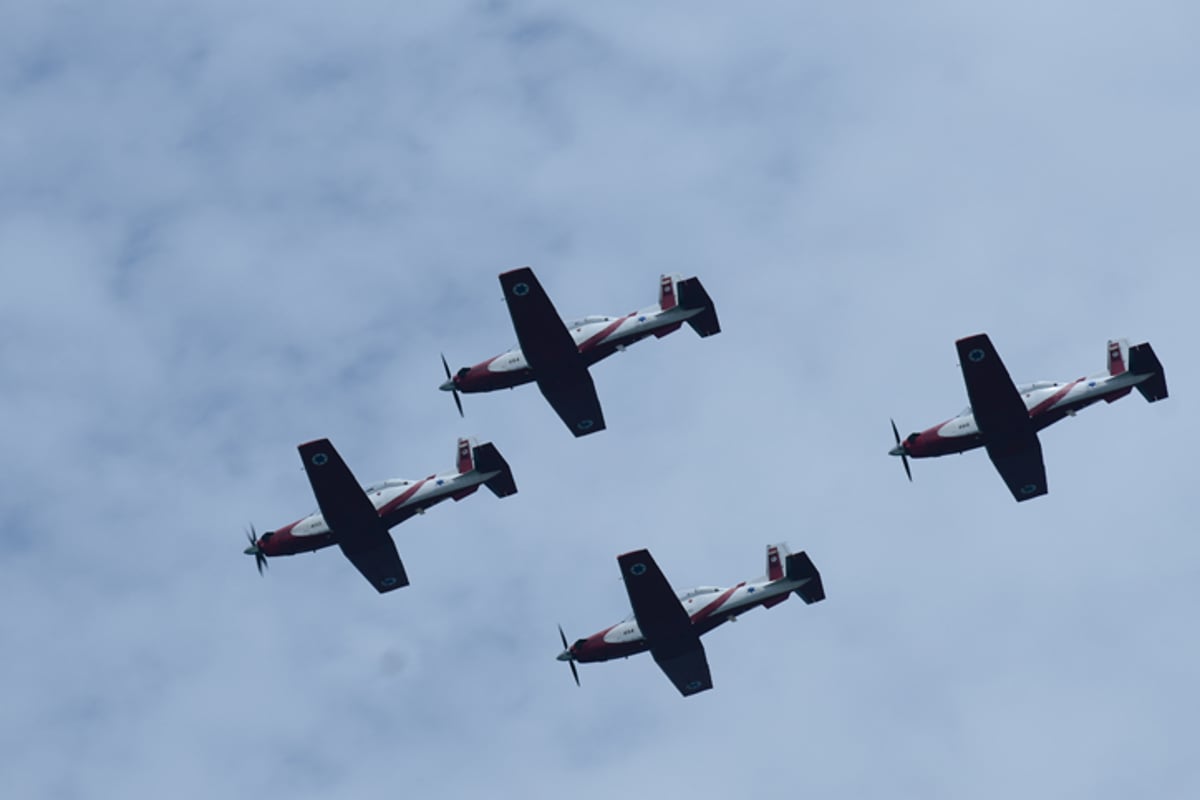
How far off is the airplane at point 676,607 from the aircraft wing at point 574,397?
8738 millimetres

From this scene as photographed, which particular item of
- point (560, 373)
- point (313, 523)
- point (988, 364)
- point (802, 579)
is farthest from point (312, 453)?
point (988, 364)

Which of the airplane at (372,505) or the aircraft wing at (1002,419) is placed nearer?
the aircraft wing at (1002,419)

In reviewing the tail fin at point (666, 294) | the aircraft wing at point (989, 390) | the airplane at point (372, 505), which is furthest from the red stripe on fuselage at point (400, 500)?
the aircraft wing at point (989, 390)

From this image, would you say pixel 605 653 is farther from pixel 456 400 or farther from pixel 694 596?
pixel 456 400

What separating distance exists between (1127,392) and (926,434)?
28.6 ft

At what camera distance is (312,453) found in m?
111

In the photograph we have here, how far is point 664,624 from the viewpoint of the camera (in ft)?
371

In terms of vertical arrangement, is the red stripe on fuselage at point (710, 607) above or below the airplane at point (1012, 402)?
below

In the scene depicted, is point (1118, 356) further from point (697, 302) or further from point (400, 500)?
point (400, 500)

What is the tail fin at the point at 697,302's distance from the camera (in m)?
113

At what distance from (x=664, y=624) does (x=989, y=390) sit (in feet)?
56.7

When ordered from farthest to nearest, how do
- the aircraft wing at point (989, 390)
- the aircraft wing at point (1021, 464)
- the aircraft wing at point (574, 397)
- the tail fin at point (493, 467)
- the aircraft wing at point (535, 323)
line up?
the aircraft wing at point (574, 397) → the tail fin at point (493, 467) → the aircraft wing at point (1021, 464) → the aircraft wing at point (535, 323) → the aircraft wing at point (989, 390)

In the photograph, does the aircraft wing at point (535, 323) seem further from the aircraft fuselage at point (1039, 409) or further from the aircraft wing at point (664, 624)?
the aircraft fuselage at point (1039, 409)

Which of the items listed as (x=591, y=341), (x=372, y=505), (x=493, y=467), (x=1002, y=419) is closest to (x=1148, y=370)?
(x=1002, y=419)
